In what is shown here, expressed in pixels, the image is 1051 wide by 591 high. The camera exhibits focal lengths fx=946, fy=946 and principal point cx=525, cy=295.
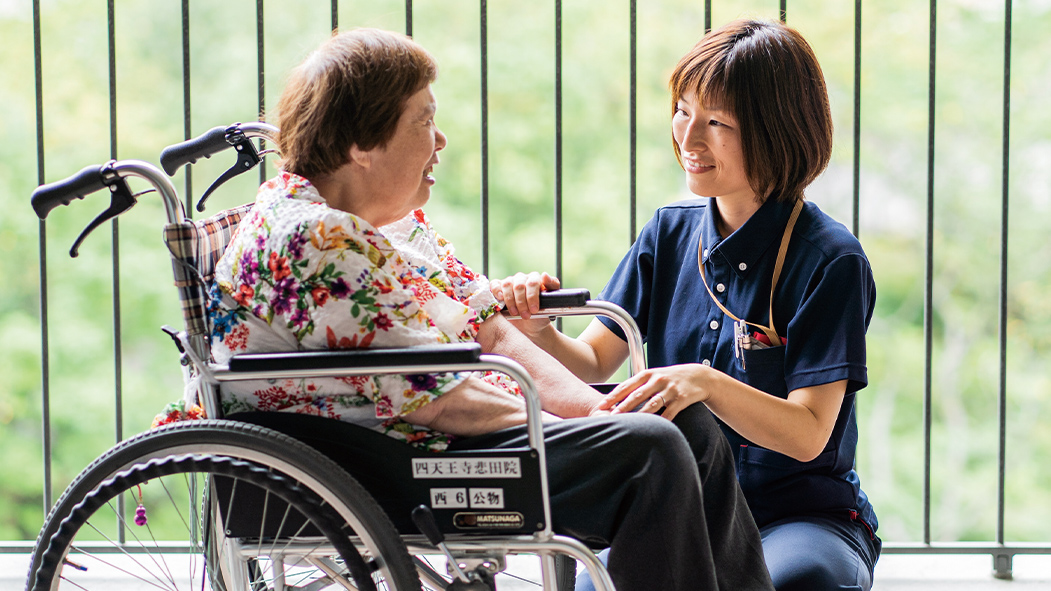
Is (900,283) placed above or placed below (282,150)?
below

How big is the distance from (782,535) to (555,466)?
19.4 inches

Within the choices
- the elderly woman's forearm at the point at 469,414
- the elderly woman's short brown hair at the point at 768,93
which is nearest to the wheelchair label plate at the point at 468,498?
the elderly woman's forearm at the point at 469,414

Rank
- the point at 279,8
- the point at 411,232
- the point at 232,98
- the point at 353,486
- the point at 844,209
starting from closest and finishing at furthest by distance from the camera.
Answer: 1. the point at 353,486
2. the point at 411,232
3. the point at 232,98
4. the point at 279,8
5. the point at 844,209

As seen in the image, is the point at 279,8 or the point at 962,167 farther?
the point at 962,167

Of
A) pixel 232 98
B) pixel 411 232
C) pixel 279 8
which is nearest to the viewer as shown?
pixel 411 232

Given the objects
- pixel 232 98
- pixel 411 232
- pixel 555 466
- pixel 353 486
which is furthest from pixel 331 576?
pixel 232 98

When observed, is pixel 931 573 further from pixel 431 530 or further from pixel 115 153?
pixel 115 153

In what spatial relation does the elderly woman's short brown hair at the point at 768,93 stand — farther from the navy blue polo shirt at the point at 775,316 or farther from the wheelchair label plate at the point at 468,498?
the wheelchair label plate at the point at 468,498

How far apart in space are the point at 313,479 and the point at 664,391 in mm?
485

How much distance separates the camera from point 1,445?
7.08 meters

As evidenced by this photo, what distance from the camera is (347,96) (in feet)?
4.38

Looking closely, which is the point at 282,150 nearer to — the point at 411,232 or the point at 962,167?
the point at 411,232

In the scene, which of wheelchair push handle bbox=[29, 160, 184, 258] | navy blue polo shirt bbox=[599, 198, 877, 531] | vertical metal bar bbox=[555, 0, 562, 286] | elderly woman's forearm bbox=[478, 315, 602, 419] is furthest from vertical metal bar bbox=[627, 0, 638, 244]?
wheelchair push handle bbox=[29, 160, 184, 258]

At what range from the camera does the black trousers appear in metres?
1.15
